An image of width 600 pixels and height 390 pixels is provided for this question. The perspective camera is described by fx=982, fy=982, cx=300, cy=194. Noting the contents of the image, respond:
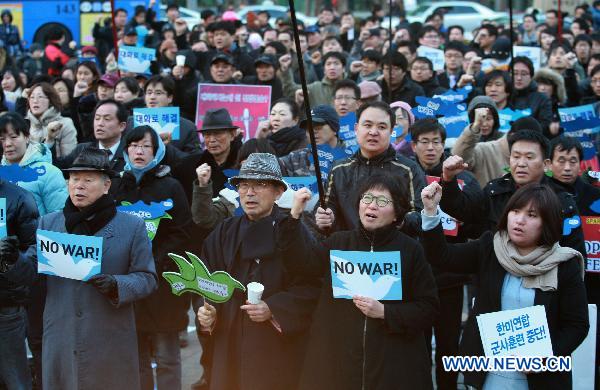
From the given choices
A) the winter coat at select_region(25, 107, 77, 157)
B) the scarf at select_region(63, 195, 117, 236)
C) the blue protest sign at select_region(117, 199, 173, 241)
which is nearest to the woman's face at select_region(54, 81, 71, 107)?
the winter coat at select_region(25, 107, 77, 157)

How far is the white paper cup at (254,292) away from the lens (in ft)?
15.8

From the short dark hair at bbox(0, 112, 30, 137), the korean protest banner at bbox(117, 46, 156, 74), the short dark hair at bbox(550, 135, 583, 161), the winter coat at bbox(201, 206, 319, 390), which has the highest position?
the korean protest banner at bbox(117, 46, 156, 74)

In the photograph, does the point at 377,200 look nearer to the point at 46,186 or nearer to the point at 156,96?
the point at 46,186

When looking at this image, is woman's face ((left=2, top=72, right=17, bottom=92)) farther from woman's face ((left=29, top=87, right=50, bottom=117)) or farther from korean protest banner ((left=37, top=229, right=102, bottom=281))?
korean protest banner ((left=37, top=229, right=102, bottom=281))

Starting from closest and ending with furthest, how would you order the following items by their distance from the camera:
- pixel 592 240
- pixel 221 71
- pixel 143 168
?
pixel 592 240 < pixel 143 168 < pixel 221 71

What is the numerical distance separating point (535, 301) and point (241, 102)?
213 inches

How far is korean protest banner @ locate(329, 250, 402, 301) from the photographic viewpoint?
15.5 feet

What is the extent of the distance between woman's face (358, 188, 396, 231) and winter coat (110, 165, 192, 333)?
1.83 metres

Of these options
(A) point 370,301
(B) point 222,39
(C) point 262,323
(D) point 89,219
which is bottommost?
(C) point 262,323

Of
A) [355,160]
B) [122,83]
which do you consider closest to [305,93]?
[355,160]

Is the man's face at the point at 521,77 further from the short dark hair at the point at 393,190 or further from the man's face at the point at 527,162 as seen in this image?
the short dark hair at the point at 393,190

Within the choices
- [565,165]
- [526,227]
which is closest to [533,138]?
[565,165]

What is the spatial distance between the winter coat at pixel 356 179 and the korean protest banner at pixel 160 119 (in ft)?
8.95

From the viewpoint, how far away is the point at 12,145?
6.62m
